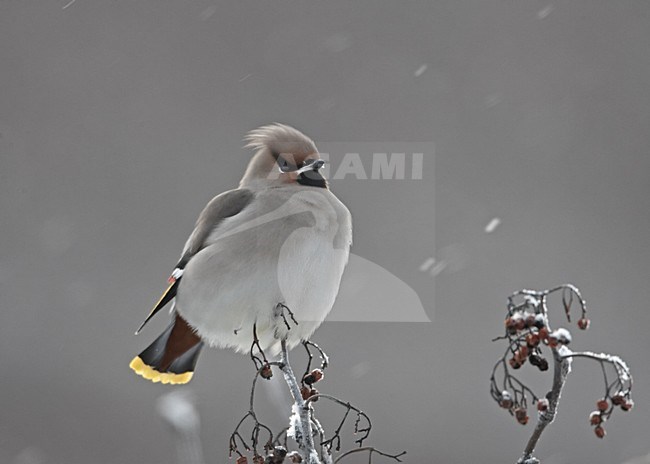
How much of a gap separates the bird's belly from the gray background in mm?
1509

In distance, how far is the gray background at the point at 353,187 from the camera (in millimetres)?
3043

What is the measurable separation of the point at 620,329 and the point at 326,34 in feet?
5.58

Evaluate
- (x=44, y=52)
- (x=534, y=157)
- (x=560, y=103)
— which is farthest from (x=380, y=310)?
(x=44, y=52)

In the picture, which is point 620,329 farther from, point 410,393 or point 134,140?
point 134,140

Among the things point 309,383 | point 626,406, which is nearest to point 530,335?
point 626,406

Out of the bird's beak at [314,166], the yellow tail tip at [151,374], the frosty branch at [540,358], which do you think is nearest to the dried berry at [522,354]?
the frosty branch at [540,358]

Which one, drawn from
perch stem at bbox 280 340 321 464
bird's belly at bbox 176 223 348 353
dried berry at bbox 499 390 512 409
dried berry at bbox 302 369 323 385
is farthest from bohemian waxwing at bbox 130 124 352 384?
dried berry at bbox 499 390 512 409

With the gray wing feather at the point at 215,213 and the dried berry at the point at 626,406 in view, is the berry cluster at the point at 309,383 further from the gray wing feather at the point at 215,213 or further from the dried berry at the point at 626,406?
the gray wing feather at the point at 215,213

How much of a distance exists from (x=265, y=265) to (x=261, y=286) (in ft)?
0.12

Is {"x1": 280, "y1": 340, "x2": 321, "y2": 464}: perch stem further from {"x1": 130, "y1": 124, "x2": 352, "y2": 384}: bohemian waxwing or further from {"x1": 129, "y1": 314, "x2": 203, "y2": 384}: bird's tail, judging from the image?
{"x1": 129, "y1": 314, "x2": 203, "y2": 384}: bird's tail

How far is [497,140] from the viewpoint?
3.60 metres

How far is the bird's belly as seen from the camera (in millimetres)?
1333

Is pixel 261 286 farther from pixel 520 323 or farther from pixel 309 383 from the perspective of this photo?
pixel 520 323

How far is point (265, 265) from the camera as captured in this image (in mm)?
1360
